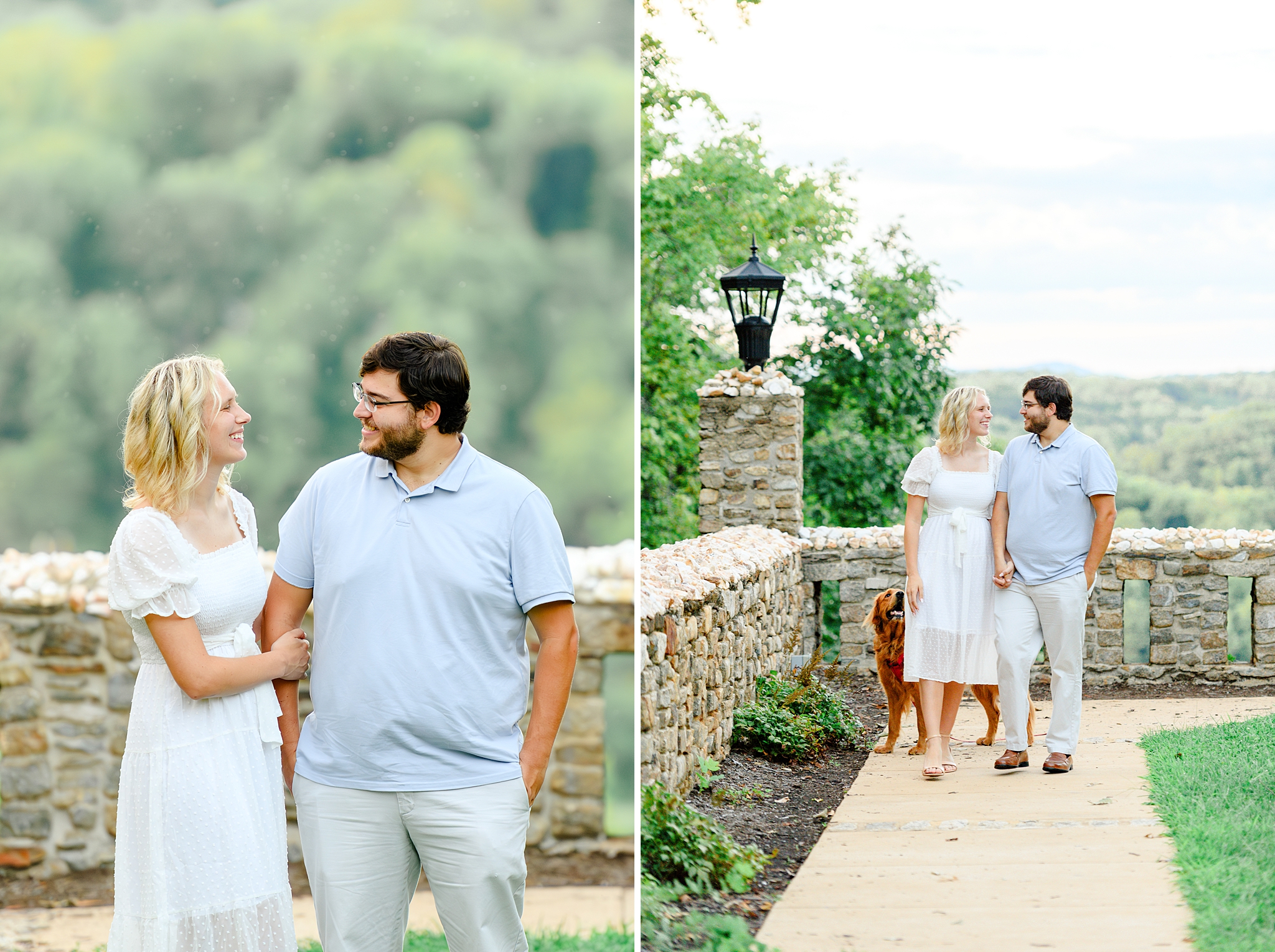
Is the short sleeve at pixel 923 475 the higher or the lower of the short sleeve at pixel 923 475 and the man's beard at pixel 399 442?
the lower

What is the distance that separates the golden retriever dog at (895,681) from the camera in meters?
4.77

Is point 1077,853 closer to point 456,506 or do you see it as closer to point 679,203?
point 456,506

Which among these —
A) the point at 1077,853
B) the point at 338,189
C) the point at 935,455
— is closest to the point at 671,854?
the point at 1077,853

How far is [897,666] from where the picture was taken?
4.78 metres

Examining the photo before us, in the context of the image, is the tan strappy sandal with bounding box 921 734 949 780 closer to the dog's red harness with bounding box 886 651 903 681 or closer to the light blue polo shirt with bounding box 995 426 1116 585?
the dog's red harness with bounding box 886 651 903 681

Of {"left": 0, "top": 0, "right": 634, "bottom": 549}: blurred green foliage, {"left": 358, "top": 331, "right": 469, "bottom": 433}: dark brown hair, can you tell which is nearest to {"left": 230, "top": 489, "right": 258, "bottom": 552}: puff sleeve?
{"left": 358, "top": 331, "right": 469, "bottom": 433}: dark brown hair

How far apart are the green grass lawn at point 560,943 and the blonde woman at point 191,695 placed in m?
2.05

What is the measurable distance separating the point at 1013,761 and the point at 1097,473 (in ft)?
3.69

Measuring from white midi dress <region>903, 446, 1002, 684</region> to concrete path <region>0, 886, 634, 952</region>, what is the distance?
151 centimetres

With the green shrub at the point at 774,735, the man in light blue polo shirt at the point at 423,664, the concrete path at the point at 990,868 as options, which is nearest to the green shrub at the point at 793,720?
the green shrub at the point at 774,735

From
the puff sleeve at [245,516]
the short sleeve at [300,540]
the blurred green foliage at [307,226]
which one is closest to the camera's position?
the short sleeve at [300,540]

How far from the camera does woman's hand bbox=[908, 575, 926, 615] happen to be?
4.50m

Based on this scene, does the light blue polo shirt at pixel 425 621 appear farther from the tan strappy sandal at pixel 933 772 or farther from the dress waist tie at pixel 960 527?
the dress waist tie at pixel 960 527

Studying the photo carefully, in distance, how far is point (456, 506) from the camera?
2217 mm
